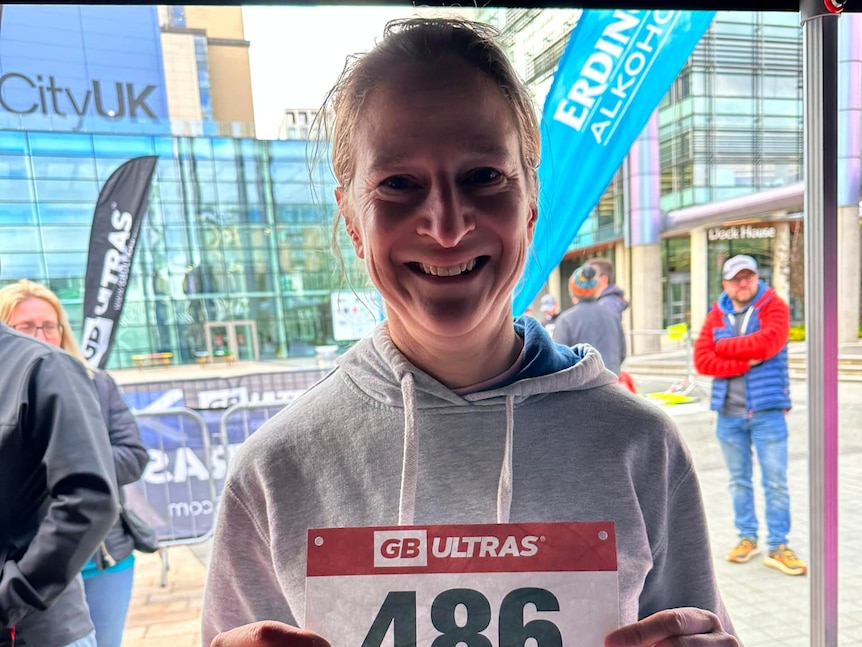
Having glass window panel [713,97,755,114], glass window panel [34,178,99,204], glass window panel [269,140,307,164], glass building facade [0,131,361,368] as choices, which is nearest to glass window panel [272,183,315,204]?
glass building facade [0,131,361,368]

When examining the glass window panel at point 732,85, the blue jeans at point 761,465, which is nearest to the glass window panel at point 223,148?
the blue jeans at point 761,465

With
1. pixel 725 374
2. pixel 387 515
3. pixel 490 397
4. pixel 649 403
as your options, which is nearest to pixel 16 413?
pixel 387 515

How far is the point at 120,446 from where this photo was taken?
2.29 metres

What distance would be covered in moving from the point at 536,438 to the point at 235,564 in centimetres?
53

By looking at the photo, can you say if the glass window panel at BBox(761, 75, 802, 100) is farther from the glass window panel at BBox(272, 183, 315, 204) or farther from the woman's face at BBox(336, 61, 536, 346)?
the woman's face at BBox(336, 61, 536, 346)

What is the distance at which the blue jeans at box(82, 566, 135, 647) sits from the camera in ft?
7.00

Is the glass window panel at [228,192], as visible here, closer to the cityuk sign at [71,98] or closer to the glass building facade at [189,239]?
the glass building facade at [189,239]

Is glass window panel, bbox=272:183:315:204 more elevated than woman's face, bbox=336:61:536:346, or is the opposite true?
glass window panel, bbox=272:183:315:204

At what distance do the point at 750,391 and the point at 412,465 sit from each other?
2.93 meters

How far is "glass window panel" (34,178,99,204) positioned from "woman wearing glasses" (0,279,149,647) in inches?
33.5

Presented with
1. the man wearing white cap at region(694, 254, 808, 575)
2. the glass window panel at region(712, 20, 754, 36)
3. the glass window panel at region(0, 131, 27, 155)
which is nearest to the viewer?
the glass window panel at region(0, 131, 27, 155)

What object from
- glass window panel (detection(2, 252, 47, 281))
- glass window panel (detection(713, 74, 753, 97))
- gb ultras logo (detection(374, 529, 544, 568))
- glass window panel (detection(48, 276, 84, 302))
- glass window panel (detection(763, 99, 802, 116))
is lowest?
gb ultras logo (detection(374, 529, 544, 568))

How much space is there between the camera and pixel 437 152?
79cm

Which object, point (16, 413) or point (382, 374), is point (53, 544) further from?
point (382, 374)
